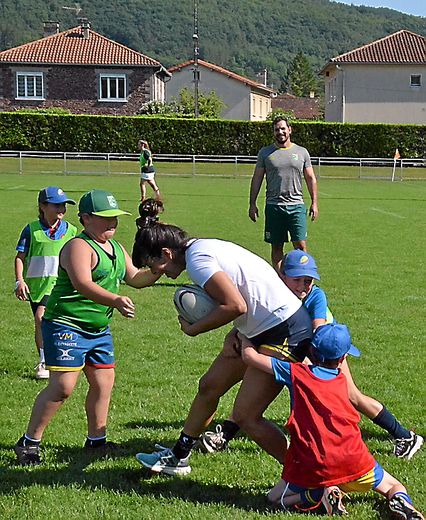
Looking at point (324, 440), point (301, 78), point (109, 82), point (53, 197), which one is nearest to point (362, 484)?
point (324, 440)

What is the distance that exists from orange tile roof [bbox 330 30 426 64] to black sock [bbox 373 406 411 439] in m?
60.9

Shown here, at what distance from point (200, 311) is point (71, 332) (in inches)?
41.6

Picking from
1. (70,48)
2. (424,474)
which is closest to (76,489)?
(424,474)

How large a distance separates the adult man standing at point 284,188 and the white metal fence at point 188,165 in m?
28.7

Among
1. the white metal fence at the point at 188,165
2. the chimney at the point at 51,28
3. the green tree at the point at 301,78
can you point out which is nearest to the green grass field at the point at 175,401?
the white metal fence at the point at 188,165

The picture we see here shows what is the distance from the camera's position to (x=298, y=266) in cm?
500

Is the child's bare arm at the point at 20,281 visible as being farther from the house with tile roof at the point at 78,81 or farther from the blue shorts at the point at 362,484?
the house with tile roof at the point at 78,81

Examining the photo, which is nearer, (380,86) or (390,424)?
(390,424)

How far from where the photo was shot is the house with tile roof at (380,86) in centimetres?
6400

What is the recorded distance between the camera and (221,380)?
4.93 meters

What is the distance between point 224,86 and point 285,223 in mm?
77233

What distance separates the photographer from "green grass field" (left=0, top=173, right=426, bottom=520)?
476 cm

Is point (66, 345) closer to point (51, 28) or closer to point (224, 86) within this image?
point (51, 28)

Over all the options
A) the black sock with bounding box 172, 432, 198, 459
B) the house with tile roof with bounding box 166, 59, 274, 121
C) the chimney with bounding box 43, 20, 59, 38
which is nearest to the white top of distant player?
the black sock with bounding box 172, 432, 198, 459
